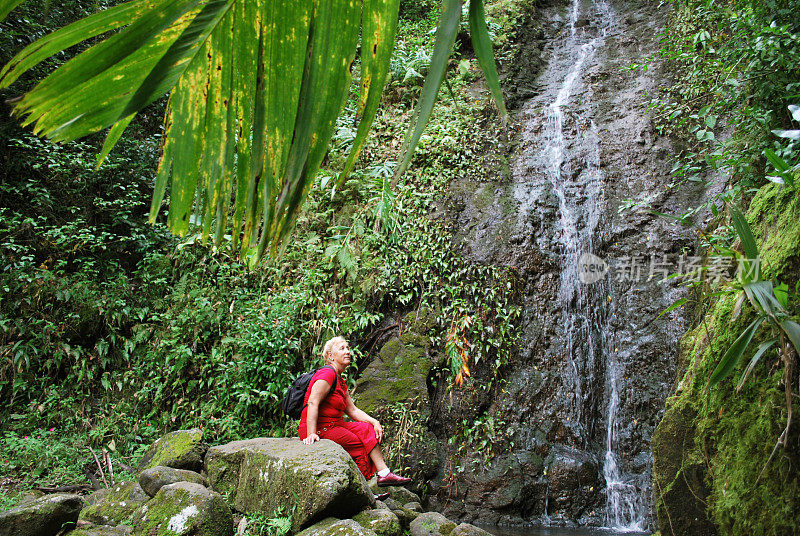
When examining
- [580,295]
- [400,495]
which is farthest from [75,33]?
[580,295]

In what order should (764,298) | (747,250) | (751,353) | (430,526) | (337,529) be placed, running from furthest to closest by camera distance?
(430,526), (337,529), (751,353), (747,250), (764,298)

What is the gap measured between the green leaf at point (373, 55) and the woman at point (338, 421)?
402cm

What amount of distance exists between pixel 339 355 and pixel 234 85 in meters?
4.18

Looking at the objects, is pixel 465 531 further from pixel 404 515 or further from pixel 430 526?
pixel 404 515

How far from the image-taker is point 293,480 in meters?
3.55

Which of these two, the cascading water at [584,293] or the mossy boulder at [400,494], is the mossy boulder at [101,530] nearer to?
the mossy boulder at [400,494]

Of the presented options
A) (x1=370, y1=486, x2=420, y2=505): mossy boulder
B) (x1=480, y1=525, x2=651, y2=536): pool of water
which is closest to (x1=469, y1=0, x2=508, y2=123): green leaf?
(x1=370, y1=486, x2=420, y2=505): mossy boulder

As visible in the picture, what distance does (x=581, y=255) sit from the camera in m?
6.91

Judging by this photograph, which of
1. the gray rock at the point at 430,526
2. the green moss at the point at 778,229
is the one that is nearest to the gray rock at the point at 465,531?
the gray rock at the point at 430,526

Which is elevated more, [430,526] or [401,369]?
[401,369]

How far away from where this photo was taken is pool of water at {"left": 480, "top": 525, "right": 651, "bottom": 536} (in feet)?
16.1

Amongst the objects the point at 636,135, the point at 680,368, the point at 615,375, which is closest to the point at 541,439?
the point at 615,375

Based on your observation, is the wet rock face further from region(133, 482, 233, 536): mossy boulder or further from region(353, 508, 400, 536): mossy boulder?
region(133, 482, 233, 536): mossy boulder

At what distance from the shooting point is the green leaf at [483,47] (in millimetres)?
339
